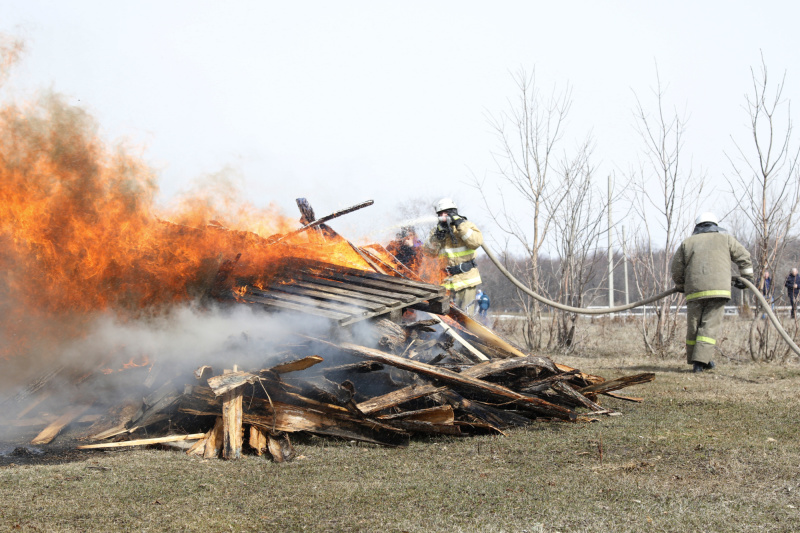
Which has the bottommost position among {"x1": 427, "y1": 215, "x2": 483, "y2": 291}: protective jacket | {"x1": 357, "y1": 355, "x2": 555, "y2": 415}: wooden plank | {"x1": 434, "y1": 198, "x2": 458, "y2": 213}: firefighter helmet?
{"x1": 357, "y1": 355, "x2": 555, "y2": 415}: wooden plank

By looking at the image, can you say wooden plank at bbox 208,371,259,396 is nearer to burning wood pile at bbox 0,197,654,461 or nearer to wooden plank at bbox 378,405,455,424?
burning wood pile at bbox 0,197,654,461

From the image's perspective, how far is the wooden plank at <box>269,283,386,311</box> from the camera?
18.8 feet

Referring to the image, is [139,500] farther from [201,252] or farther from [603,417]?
[603,417]

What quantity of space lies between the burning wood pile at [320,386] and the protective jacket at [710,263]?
9.17 feet

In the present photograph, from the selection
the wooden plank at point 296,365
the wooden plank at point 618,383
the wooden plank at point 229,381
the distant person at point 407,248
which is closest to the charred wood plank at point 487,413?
the wooden plank at point 618,383

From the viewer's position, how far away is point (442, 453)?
459cm

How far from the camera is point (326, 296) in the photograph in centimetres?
597

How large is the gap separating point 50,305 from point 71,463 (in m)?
2.26

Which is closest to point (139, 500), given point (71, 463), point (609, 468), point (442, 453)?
point (71, 463)

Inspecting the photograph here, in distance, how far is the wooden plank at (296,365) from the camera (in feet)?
15.7

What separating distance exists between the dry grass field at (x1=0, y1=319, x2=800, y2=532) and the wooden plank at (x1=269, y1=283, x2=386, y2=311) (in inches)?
54.0

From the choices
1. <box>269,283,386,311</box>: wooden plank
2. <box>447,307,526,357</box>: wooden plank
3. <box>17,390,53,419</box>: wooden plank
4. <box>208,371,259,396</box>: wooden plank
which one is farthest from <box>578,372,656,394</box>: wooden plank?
<box>17,390,53,419</box>: wooden plank

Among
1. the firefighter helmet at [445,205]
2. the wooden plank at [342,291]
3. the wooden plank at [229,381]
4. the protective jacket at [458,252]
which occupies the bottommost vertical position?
the wooden plank at [229,381]

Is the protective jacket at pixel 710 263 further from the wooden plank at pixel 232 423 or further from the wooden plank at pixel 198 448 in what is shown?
the wooden plank at pixel 198 448
